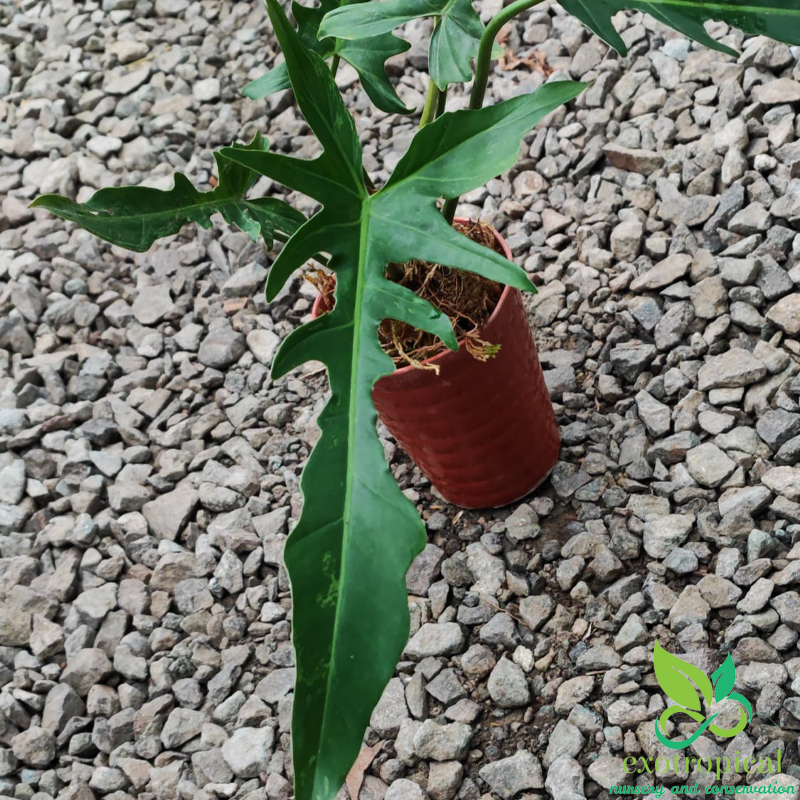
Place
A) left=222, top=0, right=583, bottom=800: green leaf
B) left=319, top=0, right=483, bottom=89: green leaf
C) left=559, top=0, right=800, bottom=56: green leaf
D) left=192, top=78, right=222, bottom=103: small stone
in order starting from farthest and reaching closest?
left=192, top=78, right=222, bottom=103: small stone → left=319, top=0, right=483, bottom=89: green leaf → left=559, top=0, right=800, bottom=56: green leaf → left=222, top=0, right=583, bottom=800: green leaf

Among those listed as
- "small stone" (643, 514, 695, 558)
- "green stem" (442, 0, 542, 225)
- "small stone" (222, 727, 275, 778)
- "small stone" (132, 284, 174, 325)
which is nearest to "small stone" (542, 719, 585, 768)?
"small stone" (643, 514, 695, 558)

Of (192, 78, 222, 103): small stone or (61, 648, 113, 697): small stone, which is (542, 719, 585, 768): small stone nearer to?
(61, 648, 113, 697): small stone

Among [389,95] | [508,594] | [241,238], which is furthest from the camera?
[241,238]

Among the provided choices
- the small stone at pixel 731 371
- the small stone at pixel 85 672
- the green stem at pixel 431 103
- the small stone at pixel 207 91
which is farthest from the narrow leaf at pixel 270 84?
the small stone at pixel 207 91

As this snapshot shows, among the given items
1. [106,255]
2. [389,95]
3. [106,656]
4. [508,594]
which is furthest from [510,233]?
[106,656]

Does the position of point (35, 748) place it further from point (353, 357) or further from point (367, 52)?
point (367, 52)

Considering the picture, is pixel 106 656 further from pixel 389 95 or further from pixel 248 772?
pixel 389 95

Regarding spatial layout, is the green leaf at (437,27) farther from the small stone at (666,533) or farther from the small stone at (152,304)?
the small stone at (152,304)
